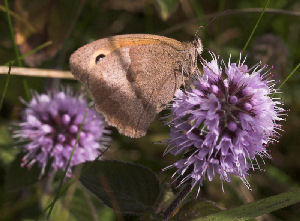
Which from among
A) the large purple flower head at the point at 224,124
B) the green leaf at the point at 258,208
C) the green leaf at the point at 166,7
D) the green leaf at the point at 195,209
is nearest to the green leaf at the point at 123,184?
the green leaf at the point at 195,209

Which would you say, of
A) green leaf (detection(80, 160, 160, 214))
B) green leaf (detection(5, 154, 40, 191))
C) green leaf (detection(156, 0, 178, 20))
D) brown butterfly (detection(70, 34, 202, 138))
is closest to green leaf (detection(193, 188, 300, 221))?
green leaf (detection(80, 160, 160, 214))

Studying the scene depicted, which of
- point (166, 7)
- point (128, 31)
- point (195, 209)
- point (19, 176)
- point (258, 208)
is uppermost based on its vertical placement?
point (166, 7)

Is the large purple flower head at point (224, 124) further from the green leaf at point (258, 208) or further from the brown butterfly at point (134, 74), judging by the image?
the brown butterfly at point (134, 74)

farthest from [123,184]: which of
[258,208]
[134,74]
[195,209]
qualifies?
[258,208]

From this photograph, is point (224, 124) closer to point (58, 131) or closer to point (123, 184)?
point (123, 184)

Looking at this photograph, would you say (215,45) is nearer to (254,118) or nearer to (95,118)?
(95,118)

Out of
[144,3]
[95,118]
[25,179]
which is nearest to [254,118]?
[95,118]

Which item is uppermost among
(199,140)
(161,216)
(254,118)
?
(254,118)
